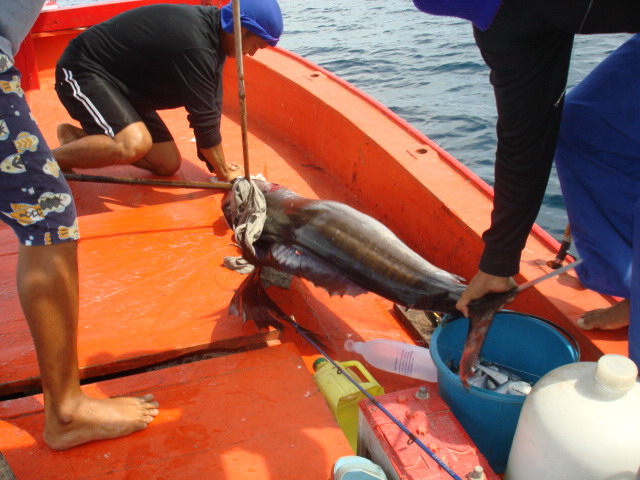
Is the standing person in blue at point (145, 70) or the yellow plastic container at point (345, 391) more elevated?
the standing person in blue at point (145, 70)

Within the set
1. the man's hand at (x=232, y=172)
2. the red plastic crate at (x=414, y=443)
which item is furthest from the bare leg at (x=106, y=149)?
the red plastic crate at (x=414, y=443)

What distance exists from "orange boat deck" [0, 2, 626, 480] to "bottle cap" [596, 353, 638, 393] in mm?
705

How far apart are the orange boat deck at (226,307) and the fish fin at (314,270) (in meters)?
0.25

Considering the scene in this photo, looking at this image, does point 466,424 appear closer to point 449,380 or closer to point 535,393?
point 449,380

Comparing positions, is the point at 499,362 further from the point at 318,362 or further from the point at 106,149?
the point at 106,149

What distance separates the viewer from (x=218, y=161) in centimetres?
410

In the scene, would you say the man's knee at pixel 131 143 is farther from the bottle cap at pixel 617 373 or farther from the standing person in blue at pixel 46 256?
the bottle cap at pixel 617 373

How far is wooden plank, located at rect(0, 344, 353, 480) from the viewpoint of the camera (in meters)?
1.91

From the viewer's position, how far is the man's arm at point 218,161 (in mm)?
4039

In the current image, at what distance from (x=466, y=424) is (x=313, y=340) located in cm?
94

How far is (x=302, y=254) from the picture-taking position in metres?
2.93

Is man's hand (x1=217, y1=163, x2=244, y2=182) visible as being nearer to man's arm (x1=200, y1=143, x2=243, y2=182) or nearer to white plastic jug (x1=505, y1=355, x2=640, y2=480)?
man's arm (x1=200, y1=143, x2=243, y2=182)

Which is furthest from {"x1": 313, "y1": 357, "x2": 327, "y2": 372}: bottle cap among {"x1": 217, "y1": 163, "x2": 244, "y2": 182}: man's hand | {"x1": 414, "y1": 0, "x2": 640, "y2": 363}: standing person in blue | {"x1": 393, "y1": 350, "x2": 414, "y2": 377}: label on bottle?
{"x1": 217, "y1": 163, "x2": 244, "y2": 182}: man's hand

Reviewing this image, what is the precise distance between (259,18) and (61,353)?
8.43ft
